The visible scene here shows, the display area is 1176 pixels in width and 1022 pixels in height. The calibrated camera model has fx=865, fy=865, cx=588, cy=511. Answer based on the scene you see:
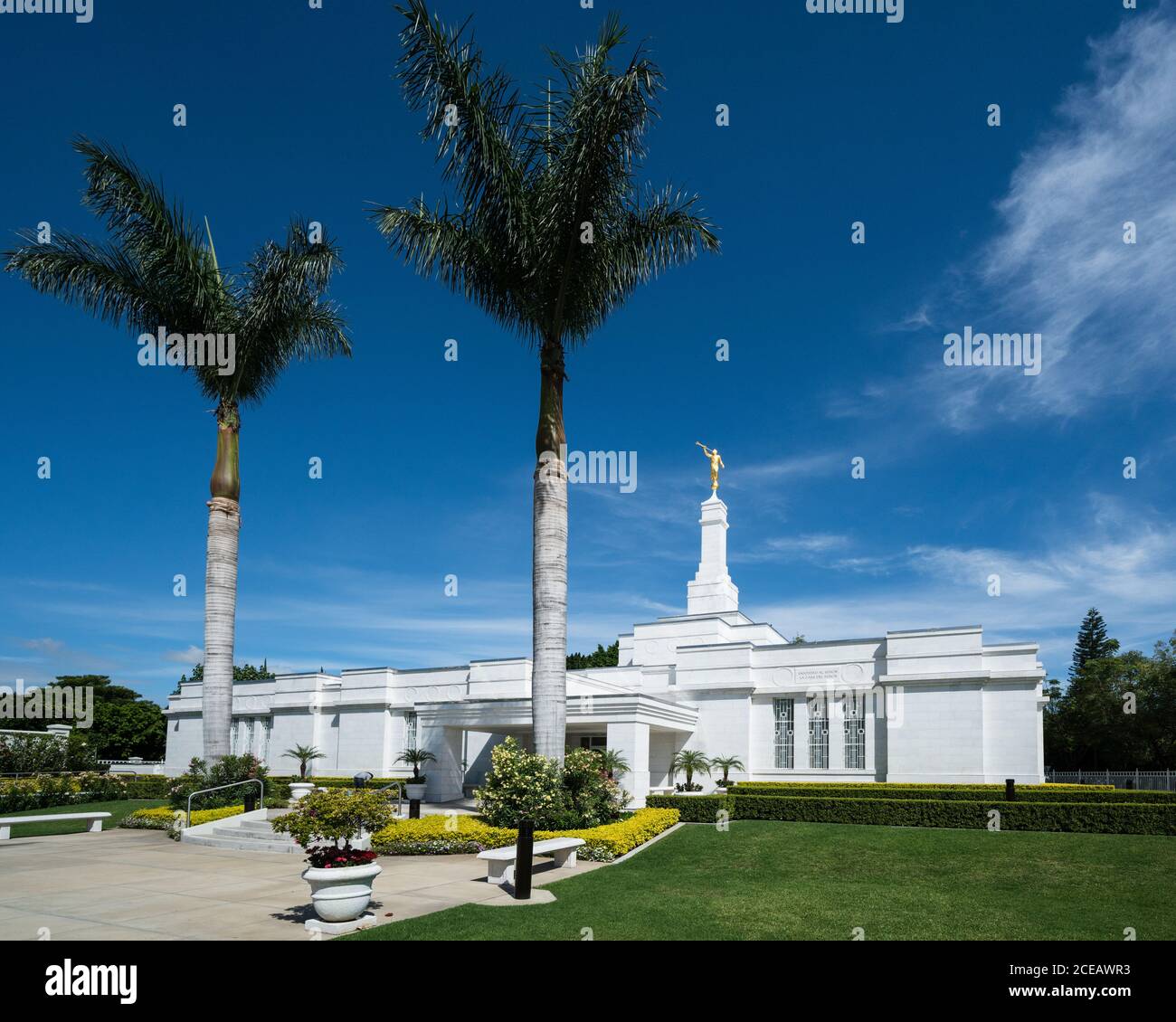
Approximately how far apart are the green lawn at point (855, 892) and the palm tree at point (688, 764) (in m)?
11.2

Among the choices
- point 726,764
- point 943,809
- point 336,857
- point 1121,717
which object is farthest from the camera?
point 1121,717

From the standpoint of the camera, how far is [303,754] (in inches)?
1526

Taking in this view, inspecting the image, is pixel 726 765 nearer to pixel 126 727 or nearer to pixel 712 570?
pixel 712 570

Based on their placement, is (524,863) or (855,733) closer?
(524,863)

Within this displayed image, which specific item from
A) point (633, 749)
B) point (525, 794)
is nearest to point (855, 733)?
point (633, 749)

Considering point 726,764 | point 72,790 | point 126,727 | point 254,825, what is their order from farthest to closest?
point 126,727 < point 72,790 < point 726,764 < point 254,825

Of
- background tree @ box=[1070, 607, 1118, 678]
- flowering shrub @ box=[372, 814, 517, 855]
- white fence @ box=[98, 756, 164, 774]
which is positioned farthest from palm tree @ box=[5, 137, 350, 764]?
background tree @ box=[1070, 607, 1118, 678]

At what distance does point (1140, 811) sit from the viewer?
18.1 metres

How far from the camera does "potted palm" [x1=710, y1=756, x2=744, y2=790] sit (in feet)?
102

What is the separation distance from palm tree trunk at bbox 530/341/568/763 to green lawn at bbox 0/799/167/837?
13758 millimetres

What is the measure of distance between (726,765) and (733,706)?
243 cm
